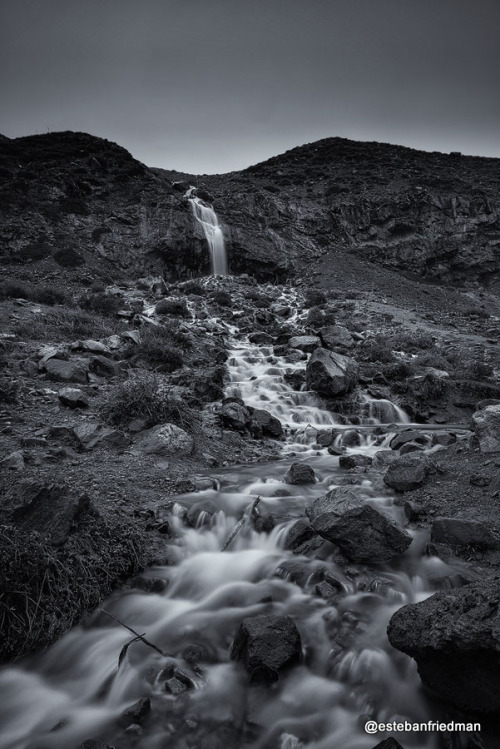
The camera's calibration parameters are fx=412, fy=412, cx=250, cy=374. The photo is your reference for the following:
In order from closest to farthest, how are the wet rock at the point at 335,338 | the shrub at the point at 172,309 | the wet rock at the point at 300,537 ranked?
1. the wet rock at the point at 300,537
2. the wet rock at the point at 335,338
3. the shrub at the point at 172,309

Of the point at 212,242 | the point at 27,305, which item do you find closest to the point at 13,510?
the point at 27,305

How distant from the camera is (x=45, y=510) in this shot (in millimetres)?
3898

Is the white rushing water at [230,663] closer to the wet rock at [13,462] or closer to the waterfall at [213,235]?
the wet rock at [13,462]

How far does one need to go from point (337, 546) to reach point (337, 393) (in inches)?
268

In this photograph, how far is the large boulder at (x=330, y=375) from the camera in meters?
11.0

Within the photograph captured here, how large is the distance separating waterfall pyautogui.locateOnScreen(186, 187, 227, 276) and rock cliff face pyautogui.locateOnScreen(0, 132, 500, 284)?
1.80 feet

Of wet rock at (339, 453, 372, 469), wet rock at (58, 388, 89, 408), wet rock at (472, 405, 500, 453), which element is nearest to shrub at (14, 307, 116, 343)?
wet rock at (58, 388, 89, 408)

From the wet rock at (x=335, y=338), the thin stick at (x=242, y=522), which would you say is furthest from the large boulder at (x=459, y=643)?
the wet rock at (x=335, y=338)

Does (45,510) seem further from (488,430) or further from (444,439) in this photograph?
(444,439)

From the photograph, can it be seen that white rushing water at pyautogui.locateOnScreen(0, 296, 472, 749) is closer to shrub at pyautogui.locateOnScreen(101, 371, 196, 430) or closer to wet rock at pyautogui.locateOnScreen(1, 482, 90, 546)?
wet rock at pyautogui.locateOnScreen(1, 482, 90, 546)

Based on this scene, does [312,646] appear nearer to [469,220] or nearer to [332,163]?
[469,220]

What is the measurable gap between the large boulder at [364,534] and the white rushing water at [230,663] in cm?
13

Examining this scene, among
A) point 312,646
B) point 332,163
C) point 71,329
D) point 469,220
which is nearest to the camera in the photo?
point 312,646

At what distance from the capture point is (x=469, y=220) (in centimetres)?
3503
